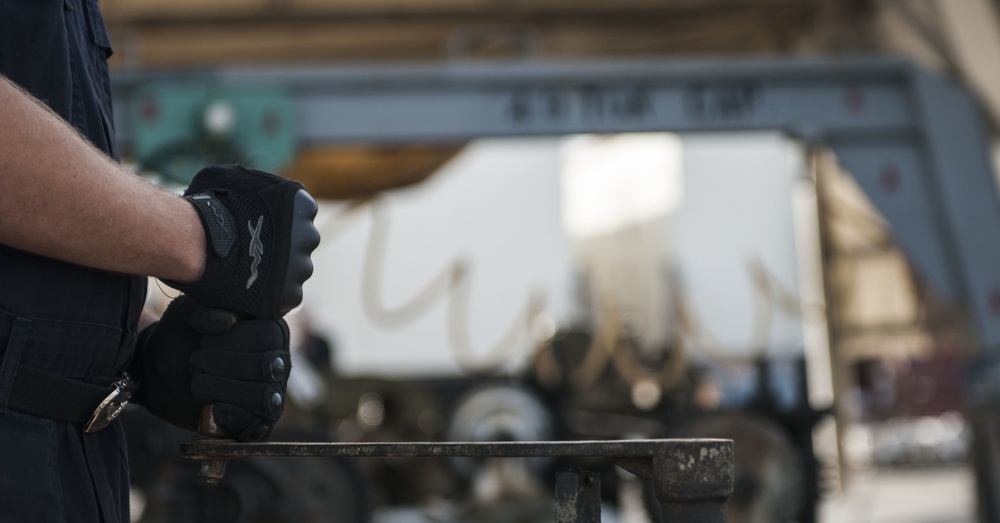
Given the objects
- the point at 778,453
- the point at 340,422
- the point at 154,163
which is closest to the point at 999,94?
the point at 778,453

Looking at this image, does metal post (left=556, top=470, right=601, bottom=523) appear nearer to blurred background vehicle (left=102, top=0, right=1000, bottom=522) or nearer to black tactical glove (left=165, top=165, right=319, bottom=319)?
black tactical glove (left=165, top=165, right=319, bottom=319)

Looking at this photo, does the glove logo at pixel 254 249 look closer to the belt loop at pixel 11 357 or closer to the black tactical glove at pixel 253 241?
the black tactical glove at pixel 253 241

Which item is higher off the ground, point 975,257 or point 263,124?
point 263,124

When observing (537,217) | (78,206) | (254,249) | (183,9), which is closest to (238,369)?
(254,249)

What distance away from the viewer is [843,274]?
28.6 ft

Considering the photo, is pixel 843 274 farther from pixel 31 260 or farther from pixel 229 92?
pixel 31 260

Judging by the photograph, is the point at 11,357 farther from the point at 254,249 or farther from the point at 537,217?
the point at 537,217

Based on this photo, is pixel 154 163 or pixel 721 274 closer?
pixel 154 163

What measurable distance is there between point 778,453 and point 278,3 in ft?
10.8

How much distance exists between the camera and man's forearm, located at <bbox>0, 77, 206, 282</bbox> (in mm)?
833

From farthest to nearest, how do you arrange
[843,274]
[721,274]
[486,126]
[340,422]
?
[843,274] → [721,274] → [340,422] → [486,126]

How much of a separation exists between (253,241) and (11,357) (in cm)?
22

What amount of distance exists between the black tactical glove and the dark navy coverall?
0.25 feet

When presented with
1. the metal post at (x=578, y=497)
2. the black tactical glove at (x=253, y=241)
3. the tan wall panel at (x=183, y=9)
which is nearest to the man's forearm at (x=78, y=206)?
the black tactical glove at (x=253, y=241)
